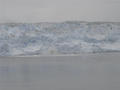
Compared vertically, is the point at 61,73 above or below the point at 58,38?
below

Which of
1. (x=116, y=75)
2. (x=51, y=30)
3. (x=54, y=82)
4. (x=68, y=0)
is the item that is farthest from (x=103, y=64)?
(x=68, y=0)

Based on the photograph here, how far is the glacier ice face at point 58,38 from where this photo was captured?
5.26 meters

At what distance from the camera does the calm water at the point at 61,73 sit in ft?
12.1

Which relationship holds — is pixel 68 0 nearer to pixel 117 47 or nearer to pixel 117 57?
pixel 117 47

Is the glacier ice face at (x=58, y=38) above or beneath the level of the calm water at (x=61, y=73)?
above

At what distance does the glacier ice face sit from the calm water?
1.49ft

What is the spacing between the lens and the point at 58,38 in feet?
19.4

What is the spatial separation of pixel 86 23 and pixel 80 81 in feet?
10.5

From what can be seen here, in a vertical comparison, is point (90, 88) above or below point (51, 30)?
below

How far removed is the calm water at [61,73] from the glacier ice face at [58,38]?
0.45 meters

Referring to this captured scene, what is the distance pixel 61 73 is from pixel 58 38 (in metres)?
1.93

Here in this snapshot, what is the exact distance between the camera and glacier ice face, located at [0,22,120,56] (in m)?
5.26

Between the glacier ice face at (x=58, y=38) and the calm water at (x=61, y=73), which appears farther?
the glacier ice face at (x=58, y=38)

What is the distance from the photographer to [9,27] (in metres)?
6.48
